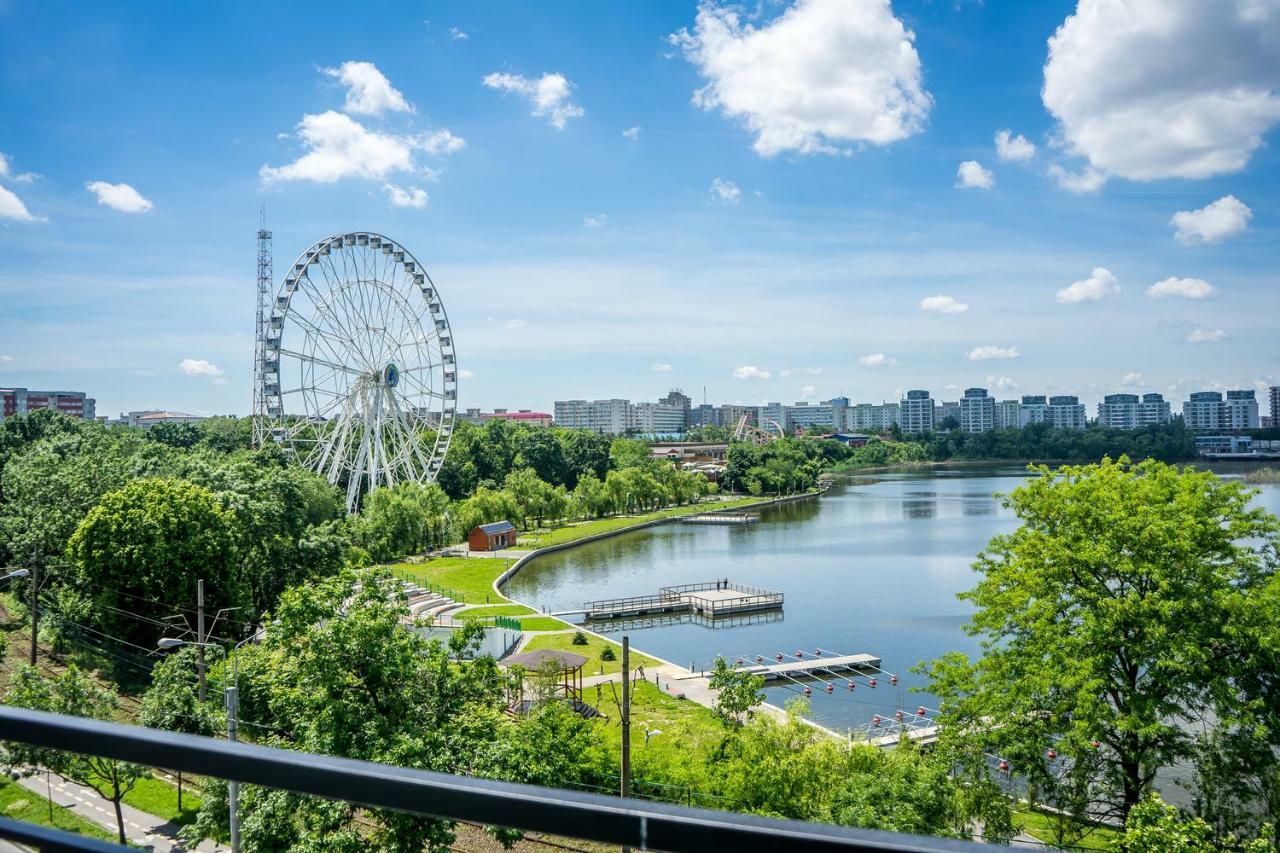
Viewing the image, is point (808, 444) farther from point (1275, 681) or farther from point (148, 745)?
point (148, 745)

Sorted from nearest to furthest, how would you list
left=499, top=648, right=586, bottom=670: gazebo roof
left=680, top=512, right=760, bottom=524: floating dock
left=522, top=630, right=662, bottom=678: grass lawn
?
1. left=499, top=648, right=586, bottom=670: gazebo roof
2. left=522, top=630, right=662, bottom=678: grass lawn
3. left=680, top=512, right=760, bottom=524: floating dock

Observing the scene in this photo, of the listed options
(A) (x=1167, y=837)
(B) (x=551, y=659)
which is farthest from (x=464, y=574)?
(A) (x=1167, y=837)

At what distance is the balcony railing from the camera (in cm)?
107

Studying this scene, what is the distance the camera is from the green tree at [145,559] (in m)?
21.5

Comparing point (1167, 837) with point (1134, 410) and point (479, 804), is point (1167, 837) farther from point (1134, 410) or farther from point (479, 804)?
point (1134, 410)

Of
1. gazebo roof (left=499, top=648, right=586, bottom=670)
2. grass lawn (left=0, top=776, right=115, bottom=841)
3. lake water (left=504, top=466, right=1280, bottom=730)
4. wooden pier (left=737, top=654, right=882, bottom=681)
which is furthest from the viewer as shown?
lake water (left=504, top=466, right=1280, bottom=730)

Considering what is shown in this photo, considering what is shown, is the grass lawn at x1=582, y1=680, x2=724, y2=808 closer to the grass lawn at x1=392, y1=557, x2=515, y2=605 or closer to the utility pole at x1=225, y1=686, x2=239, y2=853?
the utility pole at x1=225, y1=686, x2=239, y2=853

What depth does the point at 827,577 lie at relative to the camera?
44.8 metres

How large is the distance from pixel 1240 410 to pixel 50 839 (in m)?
212

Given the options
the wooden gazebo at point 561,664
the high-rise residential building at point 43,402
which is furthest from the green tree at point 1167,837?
the high-rise residential building at point 43,402

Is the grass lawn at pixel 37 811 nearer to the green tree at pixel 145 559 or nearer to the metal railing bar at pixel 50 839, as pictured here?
the green tree at pixel 145 559

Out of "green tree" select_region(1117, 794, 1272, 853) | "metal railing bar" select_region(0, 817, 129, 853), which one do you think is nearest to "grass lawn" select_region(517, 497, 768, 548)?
"green tree" select_region(1117, 794, 1272, 853)

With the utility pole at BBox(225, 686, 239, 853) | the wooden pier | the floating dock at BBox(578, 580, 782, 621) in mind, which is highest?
the utility pole at BBox(225, 686, 239, 853)

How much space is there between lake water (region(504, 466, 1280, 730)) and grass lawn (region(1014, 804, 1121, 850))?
7219 millimetres
